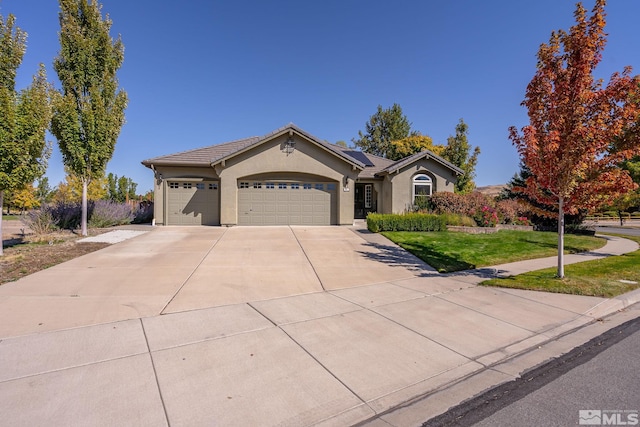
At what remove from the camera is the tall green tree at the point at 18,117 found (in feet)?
26.8

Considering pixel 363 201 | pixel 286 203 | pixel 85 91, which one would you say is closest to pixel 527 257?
pixel 286 203

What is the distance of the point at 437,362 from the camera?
3695mm

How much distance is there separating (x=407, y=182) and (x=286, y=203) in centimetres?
797

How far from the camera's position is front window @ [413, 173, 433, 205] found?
20.3 metres

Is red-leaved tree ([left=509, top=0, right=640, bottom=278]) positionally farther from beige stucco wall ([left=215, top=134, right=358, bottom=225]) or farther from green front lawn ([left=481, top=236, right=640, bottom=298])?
beige stucco wall ([left=215, top=134, right=358, bottom=225])

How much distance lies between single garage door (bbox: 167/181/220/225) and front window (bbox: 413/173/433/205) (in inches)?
474

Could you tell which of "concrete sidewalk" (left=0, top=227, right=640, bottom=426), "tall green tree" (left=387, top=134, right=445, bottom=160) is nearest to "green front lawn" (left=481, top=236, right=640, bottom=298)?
"concrete sidewalk" (left=0, top=227, right=640, bottom=426)

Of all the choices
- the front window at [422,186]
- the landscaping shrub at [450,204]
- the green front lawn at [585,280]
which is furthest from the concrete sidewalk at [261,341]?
the front window at [422,186]

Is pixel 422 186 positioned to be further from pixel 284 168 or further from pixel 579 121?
pixel 579 121

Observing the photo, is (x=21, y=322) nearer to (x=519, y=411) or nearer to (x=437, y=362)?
(x=437, y=362)

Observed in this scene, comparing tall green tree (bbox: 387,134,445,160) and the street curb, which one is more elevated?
tall green tree (bbox: 387,134,445,160)

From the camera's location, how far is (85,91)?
13.3m

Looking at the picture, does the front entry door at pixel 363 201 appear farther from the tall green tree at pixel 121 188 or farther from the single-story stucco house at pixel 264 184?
the tall green tree at pixel 121 188

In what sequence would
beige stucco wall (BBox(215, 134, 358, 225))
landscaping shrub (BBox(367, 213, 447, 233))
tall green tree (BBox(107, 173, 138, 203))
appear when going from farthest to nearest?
tall green tree (BBox(107, 173, 138, 203))
beige stucco wall (BBox(215, 134, 358, 225))
landscaping shrub (BBox(367, 213, 447, 233))
